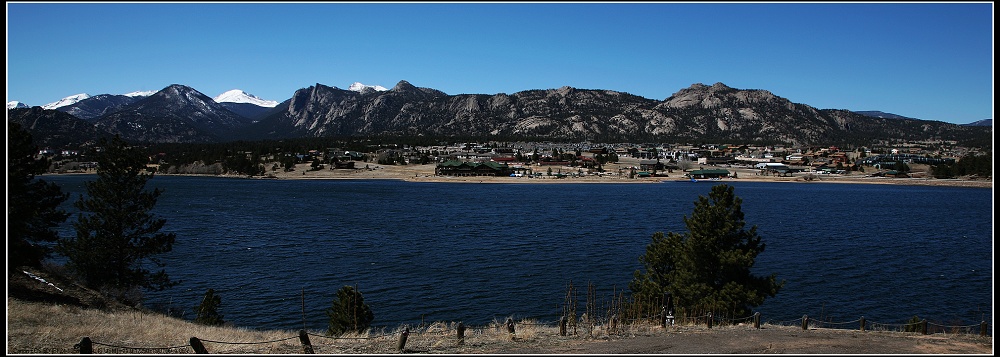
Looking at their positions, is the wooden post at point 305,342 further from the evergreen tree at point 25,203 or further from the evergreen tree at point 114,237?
the evergreen tree at point 114,237

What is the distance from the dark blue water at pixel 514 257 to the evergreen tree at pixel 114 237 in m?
2.54

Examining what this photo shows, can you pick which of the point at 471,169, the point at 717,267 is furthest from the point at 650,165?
the point at 717,267

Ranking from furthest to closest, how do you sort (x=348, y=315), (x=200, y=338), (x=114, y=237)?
(x=114, y=237) < (x=348, y=315) < (x=200, y=338)

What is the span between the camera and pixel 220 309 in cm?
2945

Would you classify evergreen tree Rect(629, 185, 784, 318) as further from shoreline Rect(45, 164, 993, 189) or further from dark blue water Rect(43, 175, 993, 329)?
shoreline Rect(45, 164, 993, 189)

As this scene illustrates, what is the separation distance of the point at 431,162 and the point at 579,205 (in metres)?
100

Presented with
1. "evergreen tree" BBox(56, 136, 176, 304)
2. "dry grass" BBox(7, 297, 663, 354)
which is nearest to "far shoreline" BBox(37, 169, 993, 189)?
"evergreen tree" BBox(56, 136, 176, 304)

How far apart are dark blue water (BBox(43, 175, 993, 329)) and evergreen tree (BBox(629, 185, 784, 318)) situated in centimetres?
521

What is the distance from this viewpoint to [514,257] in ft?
141

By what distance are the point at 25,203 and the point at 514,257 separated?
28.0 m

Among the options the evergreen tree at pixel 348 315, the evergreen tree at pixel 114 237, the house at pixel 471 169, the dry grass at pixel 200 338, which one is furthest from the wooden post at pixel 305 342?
the house at pixel 471 169

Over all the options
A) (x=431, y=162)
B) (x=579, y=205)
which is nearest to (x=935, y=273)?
(x=579, y=205)

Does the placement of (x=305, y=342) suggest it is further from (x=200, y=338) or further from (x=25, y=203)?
(x=25, y=203)

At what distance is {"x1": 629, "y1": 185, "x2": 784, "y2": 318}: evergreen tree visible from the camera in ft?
73.9
